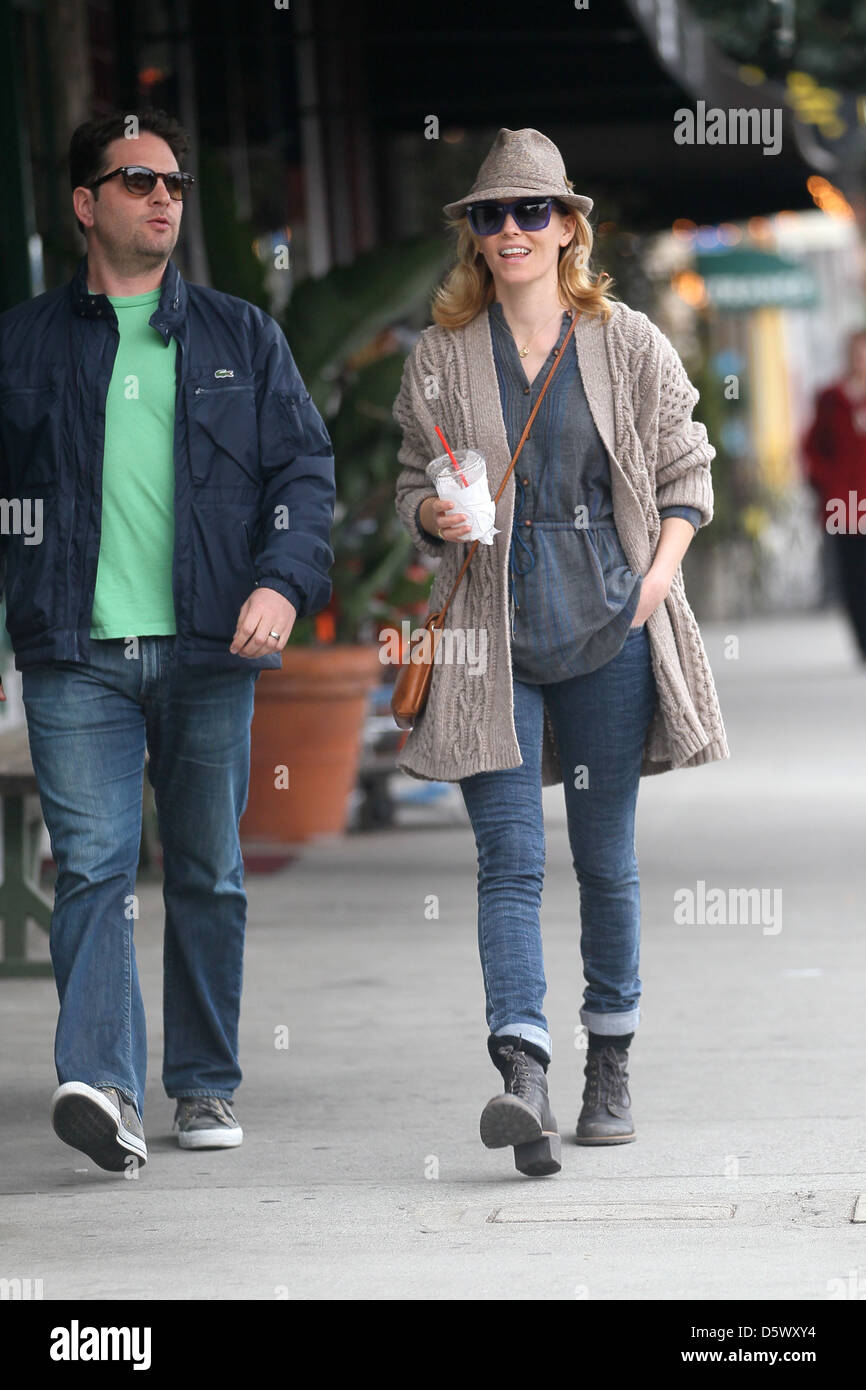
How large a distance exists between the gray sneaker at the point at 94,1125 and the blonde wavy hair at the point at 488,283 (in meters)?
1.62

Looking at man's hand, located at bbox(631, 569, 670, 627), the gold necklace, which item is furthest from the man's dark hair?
man's hand, located at bbox(631, 569, 670, 627)

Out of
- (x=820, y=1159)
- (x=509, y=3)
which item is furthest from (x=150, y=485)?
(x=509, y=3)

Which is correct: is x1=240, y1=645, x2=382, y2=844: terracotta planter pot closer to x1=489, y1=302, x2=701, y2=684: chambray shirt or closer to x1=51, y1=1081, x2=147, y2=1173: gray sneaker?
x1=489, y1=302, x2=701, y2=684: chambray shirt

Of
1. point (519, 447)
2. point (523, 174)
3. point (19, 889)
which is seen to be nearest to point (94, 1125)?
point (519, 447)

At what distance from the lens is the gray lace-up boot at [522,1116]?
4582 millimetres

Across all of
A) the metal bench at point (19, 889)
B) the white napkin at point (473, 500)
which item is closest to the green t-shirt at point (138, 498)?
the white napkin at point (473, 500)

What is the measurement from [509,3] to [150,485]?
23.7ft

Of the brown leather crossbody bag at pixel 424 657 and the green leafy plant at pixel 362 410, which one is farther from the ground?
the green leafy plant at pixel 362 410

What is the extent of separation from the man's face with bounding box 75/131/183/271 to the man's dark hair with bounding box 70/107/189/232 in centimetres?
1

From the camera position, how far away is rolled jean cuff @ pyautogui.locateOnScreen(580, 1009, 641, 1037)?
500 cm

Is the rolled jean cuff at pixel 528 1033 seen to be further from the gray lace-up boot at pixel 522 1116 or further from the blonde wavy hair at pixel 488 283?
the blonde wavy hair at pixel 488 283

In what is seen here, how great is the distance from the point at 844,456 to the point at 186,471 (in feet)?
39.9

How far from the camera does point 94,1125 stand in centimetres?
459

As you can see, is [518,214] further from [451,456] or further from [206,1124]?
[206,1124]
